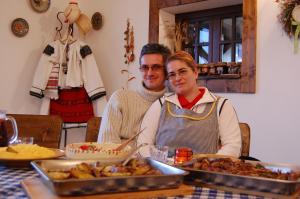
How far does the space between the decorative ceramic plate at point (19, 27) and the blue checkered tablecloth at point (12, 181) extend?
227 cm

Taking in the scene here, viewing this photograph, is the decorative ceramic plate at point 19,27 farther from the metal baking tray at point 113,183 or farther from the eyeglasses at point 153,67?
the metal baking tray at point 113,183

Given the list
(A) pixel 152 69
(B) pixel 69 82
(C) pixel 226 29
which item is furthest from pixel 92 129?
(C) pixel 226 29

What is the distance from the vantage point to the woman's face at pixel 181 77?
68.2 inches

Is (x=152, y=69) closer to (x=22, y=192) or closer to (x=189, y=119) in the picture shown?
(x=189, y=119)

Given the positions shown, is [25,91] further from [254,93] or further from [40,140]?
[254,93]

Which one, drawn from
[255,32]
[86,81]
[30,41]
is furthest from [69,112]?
[255,32]

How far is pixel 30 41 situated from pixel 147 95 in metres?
1.82

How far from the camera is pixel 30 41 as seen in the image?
3277 mm

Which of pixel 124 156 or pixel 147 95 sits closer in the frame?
pixel 124 156

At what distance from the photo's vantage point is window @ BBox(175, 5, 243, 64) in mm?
2822

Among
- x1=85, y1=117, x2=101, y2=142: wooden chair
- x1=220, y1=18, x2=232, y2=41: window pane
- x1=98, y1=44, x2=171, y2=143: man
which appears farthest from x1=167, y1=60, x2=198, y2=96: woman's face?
x1=220, y1=18, x2=232, y2=41: window pane

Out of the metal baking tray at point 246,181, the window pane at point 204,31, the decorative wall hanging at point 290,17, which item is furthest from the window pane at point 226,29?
the metal baking tray at point 246,181

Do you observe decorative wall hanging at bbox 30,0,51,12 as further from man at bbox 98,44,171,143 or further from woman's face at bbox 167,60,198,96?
woman's face at bbox 167,60,198,96

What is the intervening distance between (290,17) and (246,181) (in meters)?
1.74
